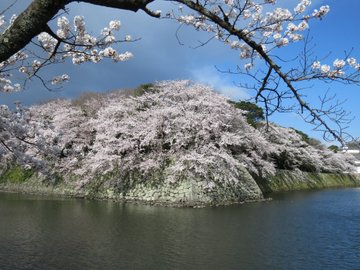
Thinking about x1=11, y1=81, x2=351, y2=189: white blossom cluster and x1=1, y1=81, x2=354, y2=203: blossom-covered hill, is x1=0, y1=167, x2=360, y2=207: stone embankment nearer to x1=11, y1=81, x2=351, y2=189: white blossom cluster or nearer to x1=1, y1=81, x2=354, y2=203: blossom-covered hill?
x1=1, y1=81, x2=354, y2=203: blossom-covered hill

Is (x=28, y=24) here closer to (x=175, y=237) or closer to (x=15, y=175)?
(x=175, y=237)

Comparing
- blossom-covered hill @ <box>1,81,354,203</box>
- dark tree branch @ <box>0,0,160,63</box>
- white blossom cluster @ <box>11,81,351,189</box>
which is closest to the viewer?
dark tree branch @ <box>0,0,160,63</box>

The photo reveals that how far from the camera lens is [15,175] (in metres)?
22.3

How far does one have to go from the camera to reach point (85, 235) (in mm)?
10164

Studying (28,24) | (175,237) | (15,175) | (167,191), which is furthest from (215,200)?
(28,24)

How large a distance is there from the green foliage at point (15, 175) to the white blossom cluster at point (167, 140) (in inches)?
85.9

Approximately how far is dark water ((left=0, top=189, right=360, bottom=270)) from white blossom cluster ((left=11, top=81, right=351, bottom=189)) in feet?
7.98

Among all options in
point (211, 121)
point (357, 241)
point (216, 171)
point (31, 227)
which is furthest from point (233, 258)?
point (211, 121)

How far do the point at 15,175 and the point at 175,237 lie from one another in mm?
15402

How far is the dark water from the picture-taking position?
7.90m

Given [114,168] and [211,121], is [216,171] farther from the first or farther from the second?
[114,168]

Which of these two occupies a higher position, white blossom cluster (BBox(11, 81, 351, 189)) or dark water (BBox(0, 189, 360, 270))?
white blossom cluster (BBox(11, 81, 351, 189))

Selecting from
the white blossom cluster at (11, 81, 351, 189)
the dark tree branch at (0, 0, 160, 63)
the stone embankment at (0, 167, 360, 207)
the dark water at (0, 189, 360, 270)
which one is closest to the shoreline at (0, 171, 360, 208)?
the stone embankment at (0, 167, 360, 207)

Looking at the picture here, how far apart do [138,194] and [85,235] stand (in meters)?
7.34
